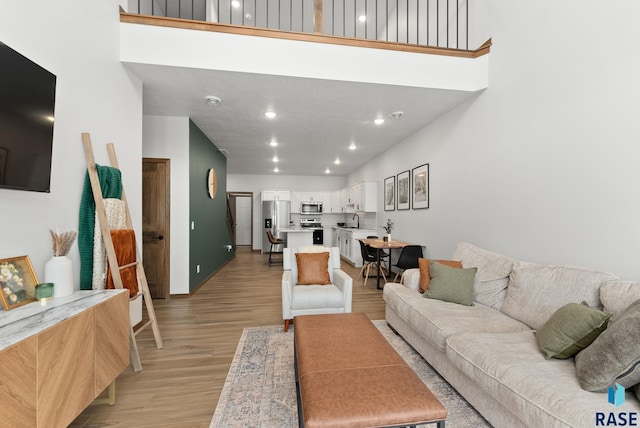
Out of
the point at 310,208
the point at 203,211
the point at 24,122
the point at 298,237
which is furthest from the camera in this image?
the point at 310,208

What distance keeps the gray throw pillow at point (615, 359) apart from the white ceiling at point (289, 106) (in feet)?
9.24

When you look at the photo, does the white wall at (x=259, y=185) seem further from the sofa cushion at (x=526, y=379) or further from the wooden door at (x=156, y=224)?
the sofa cushion at (x=526, y=379)

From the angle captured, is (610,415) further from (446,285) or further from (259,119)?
(259,119)

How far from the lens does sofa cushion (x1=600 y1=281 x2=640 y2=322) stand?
155cm

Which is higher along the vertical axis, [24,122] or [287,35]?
[287,35]

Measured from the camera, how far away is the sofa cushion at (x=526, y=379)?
1.16 m

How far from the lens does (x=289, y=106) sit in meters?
3.72

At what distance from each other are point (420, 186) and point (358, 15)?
372 centimetres

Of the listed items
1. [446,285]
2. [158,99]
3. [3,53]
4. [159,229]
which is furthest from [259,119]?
[446,285]

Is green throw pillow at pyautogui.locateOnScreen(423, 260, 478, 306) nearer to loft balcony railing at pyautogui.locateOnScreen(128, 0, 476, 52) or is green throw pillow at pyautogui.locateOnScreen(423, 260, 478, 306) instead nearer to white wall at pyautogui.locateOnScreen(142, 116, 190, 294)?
loft balcony railing at pyautogui.locateOnScreen(128, 0, 476, 52)

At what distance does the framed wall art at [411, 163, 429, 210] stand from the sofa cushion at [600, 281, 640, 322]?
2.76m

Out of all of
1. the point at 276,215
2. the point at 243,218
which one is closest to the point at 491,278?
the point at 276,215

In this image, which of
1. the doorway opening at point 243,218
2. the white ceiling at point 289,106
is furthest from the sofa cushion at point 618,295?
the doorway opening at point 243,218

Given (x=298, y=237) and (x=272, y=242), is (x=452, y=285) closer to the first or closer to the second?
(x=298, y=237)
